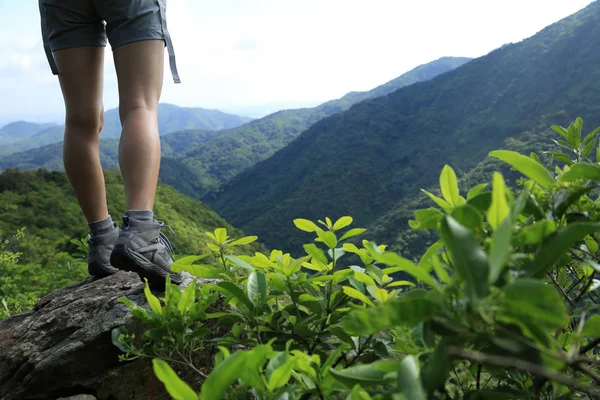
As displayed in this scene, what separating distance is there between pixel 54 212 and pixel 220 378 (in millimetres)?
34581

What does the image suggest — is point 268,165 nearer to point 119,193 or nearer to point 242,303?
point 119,193

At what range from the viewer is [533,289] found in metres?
0.36

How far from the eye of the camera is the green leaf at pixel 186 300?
2.33 ft

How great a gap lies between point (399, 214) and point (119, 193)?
36.3 metres

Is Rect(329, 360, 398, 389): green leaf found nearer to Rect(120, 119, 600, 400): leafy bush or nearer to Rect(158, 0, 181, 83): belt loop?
Rect(120, 119, 600, 400): leafy bush

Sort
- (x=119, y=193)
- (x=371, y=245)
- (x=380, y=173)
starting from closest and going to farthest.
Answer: (x=371, y=245) < (x=119, y=193) < (x=380, y=173)

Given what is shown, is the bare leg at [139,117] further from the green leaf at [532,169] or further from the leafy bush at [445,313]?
the green leaf at [532,169]

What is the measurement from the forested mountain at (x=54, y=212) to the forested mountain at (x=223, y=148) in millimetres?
65941

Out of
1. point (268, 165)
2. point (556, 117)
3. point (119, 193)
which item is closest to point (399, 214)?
point (556, 117)

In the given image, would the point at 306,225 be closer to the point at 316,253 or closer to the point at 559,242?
the point at 316,253

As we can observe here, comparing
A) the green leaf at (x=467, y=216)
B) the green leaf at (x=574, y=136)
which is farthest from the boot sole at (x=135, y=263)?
the green leaf at (x=574, y=136)

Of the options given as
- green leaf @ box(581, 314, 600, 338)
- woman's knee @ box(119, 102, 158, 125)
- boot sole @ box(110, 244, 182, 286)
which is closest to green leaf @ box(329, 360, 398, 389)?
green leaf @ box(581, 314, 600, 338)

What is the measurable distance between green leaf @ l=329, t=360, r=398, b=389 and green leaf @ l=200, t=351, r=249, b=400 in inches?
4.8

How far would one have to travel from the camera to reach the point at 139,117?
4.96ft
